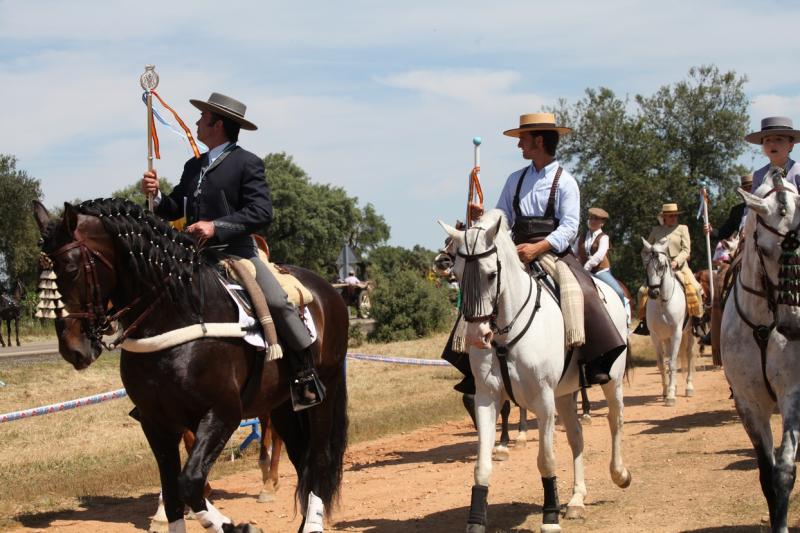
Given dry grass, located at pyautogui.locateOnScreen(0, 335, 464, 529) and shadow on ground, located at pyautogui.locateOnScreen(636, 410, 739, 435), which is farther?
shadow on ground, located at pyautogui.locateOnScreen(636, 410, 739, 435)

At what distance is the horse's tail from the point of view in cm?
795

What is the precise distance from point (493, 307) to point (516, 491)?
3.24m

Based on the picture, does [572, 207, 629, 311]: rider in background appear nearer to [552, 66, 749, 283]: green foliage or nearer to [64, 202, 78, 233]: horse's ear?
[64, 202, 78, 233]: horse's ear

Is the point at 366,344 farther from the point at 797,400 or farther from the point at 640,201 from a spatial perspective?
the point at 797,400

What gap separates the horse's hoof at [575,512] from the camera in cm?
830

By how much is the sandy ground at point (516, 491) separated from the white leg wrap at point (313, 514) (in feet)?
2.68

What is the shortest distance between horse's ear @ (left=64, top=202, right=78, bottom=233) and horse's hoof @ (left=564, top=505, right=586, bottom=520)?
4.62 m

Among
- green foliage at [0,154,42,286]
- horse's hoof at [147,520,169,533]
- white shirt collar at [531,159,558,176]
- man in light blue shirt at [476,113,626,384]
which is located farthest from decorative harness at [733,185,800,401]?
green foliage at [0,154,42,286]

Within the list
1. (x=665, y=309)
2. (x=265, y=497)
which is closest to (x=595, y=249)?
(x=665, y=309)

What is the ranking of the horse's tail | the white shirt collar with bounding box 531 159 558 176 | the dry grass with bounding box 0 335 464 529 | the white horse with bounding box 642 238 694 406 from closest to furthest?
the horse's tail < the white shirt collar with bounding box 531 159 558 176 < the dry grass with bounding box 0 335 464 529 < the white horse with bounding box 642 238 694 406

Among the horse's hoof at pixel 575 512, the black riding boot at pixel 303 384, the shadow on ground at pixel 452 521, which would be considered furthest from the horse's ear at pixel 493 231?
the horse's hoof at pixel 575 512

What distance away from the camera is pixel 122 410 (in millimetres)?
16984

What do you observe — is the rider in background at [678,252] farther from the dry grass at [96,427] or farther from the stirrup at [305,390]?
the stirrup at [305,390]

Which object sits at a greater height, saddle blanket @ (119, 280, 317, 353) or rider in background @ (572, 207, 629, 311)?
rider in background @ (572, 207, 629, 311)
